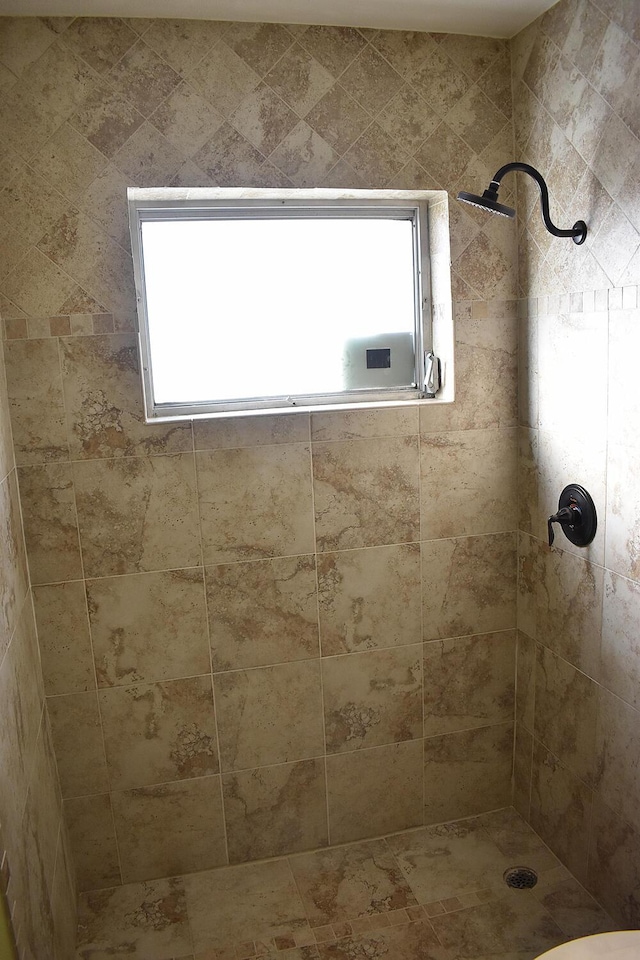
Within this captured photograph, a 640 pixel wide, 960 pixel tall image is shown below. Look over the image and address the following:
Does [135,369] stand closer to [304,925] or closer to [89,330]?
[89,330]

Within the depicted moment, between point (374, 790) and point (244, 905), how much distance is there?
1.71 feet

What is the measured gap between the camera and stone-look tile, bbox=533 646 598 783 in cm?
201

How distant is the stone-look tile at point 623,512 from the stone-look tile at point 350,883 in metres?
1.16

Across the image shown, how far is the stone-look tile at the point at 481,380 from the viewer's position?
2.19 m

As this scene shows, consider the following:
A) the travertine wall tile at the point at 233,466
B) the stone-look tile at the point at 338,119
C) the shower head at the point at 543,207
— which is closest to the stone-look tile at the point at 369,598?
the travertine wall tile at the point at 233,466

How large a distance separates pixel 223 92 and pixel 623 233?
3.64 ft

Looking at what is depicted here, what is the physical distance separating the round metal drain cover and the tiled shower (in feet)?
0.43

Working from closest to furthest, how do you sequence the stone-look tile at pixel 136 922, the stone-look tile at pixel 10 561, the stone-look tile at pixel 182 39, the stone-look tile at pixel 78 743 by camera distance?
the stone-look tile at pixel 10 561 → the stone-look tile at pixel 182 39 → the stone-look tile at pixel 136 922 → the stone-look tile at pixel 78 743

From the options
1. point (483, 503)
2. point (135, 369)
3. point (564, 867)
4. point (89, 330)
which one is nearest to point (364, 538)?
point (483, 503)

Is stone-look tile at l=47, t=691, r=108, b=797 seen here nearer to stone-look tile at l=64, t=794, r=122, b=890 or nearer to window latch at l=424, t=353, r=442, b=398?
stone-look tile at l=64, t=794, r=122, b=890

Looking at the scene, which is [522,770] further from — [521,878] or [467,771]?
[521,878]

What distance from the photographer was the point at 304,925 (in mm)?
2016

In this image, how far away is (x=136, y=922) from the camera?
6.72 ft

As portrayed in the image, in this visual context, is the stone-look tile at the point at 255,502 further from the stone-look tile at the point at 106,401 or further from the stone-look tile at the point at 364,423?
the stone-look tile at the point at 106,401
